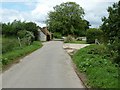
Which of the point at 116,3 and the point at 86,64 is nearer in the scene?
the point at 116,3

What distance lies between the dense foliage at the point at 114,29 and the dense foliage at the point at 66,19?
76901 millimetres

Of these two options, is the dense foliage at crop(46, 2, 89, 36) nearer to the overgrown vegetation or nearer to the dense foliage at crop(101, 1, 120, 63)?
the overgrown vegetation

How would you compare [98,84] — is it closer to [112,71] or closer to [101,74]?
[101,74]

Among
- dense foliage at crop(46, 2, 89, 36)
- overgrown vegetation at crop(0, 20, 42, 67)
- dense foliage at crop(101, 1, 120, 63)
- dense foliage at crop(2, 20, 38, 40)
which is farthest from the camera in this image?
dense foliage at crop(46, 2, 89, 36)

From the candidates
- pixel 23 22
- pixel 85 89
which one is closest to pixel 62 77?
pixel 85 89

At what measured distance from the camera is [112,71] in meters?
17.3

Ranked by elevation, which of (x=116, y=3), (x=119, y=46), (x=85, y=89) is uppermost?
(x=116, y=3)

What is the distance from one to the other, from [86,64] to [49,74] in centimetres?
416

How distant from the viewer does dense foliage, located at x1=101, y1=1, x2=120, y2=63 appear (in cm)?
1223

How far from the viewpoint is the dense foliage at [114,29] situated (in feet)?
40.1

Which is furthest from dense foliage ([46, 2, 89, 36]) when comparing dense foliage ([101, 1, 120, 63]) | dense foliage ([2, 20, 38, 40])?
dense foliage ([101, 1, 120, 63])

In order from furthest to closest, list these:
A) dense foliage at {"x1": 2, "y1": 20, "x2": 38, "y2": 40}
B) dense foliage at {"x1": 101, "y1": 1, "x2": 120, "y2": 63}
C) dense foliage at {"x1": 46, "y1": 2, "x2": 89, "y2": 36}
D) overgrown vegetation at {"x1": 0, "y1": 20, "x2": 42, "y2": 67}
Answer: dense foliage at {"x1": 46, "y1": 2, "x2": 89, "y2": 36}, dense foliage at {"x1": 2, "y1": 20, "x2": 38, "y2": 40}, overgrown vegetation at {"x1": 0, "y1": 20, "x2": 42, "y2": 67}, dense foliage at {"x1": 101, "y1": 1, "x2": 120, "y2": 63}

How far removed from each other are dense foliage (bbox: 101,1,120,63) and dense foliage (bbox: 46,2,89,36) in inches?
3028

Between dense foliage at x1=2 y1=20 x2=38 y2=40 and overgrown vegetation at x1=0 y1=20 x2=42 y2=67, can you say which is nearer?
overgrown vegetation at x1=0 y1=20 x2=42 y2=67
